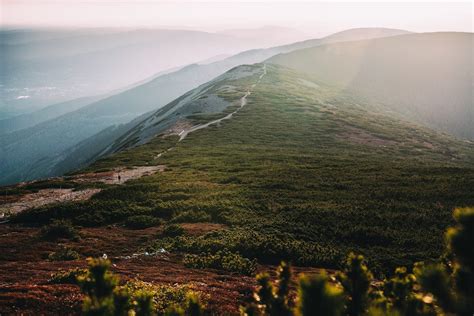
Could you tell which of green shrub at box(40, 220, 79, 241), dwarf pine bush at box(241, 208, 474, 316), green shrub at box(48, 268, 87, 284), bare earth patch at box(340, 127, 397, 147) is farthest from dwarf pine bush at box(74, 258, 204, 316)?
bare earth patch at box(340, 127, 397, 147)

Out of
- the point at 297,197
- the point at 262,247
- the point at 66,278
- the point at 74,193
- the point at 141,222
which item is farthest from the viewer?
the point at 74,193

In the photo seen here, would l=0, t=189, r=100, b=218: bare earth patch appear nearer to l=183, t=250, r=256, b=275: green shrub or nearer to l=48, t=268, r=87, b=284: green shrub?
l=183, t=250, r=256, b=275: green shrub

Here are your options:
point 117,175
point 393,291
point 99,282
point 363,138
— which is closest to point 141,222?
point 117,175

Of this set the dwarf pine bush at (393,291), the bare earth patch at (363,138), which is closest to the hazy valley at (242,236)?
the dwarf pine bush at (393,291)

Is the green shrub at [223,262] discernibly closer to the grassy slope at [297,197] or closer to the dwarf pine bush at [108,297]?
the grassy slope at [297,197]

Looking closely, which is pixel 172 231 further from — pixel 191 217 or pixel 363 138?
pixel 363 138

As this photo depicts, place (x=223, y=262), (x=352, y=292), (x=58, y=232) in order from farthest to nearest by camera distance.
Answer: (x=58, y=232) < (x=223, y=262) < (x=352, y=292)
